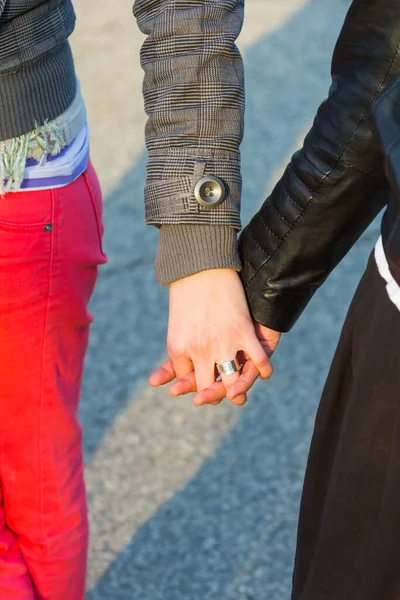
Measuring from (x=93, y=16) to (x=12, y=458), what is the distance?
4888 mm

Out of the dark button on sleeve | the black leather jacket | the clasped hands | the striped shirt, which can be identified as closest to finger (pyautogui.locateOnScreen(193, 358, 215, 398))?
the clasped hands

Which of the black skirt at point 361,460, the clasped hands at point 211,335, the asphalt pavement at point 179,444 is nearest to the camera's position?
the black skirt at point 361,460

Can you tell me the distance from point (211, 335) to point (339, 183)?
0.95 feet

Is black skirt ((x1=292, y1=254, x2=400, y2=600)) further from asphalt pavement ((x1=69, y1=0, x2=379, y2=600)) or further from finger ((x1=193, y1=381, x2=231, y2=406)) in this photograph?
asphalt pavement ((x1=69, y1=0, x2=379, y2=600))

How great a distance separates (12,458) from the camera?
177cm

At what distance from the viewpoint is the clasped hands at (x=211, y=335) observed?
60.0 inches

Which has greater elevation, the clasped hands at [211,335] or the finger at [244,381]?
the clasped hands at [211,335]

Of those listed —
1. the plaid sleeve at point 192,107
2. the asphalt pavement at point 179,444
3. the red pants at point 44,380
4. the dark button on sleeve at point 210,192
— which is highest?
the plaid sleeve at point 192,107

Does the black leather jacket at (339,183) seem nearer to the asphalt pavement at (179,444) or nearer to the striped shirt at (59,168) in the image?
the striped shirt at (59,168)

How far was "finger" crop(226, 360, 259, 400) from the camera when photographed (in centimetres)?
153

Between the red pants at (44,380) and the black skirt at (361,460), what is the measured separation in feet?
1.60

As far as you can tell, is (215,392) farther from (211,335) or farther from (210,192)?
(210,192)

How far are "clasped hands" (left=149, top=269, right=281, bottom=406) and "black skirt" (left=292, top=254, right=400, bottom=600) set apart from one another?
16 centimetres

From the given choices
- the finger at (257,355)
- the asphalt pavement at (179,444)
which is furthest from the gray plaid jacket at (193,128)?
the asphalt pavement at (179,444)
